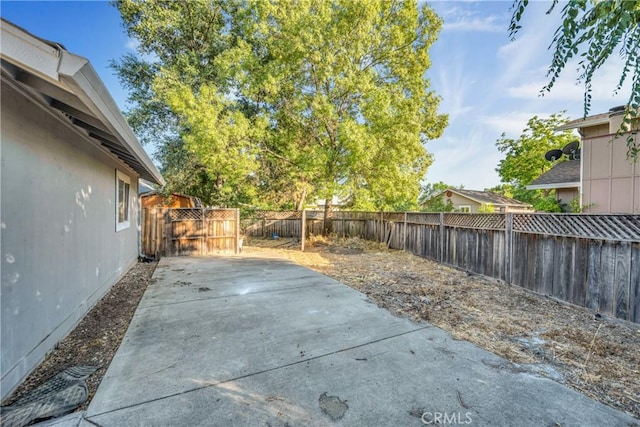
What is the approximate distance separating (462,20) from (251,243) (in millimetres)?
11215

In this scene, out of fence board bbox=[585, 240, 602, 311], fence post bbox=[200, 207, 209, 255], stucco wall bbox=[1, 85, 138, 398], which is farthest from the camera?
fence post bbox=[200, 207, 209, 255]

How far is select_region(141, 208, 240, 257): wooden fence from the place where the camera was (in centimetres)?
890

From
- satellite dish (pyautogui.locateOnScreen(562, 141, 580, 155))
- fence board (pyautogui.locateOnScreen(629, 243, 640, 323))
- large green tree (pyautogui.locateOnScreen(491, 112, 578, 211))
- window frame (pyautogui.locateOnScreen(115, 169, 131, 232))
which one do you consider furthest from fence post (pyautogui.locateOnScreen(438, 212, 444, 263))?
large green tree (pyautogui.locateOnScreen(491, 112, 578, 211))

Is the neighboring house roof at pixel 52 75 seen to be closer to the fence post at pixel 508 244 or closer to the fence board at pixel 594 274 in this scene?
the fence board at pixel 594 274

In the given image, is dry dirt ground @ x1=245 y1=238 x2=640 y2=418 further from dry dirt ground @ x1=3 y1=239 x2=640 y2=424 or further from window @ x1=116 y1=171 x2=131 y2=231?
window @ x1=116 y1=171 x2=131 y2=231

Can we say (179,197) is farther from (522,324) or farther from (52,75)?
(522,324)

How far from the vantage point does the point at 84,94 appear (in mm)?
2025

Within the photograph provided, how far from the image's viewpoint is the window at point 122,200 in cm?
622

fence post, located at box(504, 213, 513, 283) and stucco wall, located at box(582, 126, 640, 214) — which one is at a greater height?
stucco wall, located at box(582, 126, 640, 214)

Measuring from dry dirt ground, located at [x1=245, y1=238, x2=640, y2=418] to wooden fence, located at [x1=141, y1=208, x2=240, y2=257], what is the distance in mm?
4103

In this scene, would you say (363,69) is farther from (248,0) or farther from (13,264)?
(13,264)

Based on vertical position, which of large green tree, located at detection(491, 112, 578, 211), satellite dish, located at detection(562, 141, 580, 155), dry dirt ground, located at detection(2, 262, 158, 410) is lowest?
dry dirt ground, located at detection(2, 262, 158, 410)

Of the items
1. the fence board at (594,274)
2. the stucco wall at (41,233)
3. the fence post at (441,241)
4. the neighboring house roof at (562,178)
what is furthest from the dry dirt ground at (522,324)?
the neighboring house roof at (562,178)

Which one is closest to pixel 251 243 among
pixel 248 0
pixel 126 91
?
pixel 126 91
